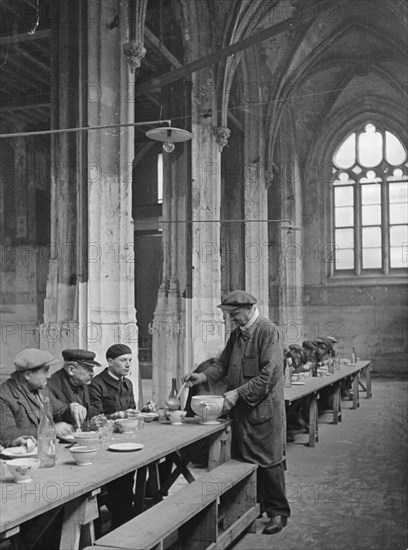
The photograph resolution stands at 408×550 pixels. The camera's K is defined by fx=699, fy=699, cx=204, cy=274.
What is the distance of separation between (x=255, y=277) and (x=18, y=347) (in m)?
6.11

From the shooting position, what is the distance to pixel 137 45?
943cm

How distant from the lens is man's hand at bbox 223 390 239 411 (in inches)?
209

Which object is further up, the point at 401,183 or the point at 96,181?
the point at 401,183

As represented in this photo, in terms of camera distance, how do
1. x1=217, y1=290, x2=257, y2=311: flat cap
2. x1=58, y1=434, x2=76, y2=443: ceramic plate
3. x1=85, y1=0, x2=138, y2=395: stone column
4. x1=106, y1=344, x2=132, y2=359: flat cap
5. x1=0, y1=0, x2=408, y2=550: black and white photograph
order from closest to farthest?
x1=58, y1=434, x2=76, y2=443: ceramic plate → x1=0, y1=0, x2=408, y2=550: black and white photograph → x1=217, y1=290, x2=257, y2=311: flat cap → x1=106, y1=344, x2=132, y2=359: flat cap → x1=85, y1=0, x2=138, y2=395: stone column

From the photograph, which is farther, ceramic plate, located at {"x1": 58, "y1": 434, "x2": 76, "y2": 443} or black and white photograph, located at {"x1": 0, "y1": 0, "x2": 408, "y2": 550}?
black and white photograph, located at {"x1": 0, "y1": 0, "x2": 408, "y2": 550}

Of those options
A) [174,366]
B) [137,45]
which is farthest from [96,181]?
[174,366]

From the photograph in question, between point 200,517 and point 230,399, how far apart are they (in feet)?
3.12

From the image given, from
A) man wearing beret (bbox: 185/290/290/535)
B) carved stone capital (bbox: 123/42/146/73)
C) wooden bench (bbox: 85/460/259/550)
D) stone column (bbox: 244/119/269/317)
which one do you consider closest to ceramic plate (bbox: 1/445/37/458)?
wooden bench (bbox: 85/460/259/550)

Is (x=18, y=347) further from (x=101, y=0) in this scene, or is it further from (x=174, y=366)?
(x=101, y=0)

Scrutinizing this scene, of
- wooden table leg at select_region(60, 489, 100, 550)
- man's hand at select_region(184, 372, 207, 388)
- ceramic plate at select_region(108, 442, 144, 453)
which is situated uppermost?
man's hand at select_region(184, 372, 207, 388)

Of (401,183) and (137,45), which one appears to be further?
(401,183)

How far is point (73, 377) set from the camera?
17.2 ft

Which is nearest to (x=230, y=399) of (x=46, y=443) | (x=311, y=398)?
(x=46, y=443)

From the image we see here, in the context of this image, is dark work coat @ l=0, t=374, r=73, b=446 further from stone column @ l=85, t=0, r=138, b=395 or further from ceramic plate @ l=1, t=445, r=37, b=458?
stone column @ l=85, t=0, r=138, b=395
